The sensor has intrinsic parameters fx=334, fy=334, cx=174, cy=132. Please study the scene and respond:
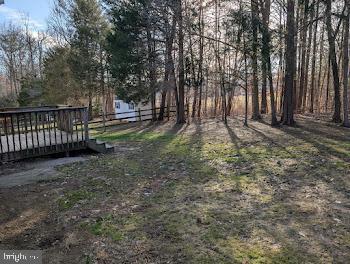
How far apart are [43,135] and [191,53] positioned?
10.6 m

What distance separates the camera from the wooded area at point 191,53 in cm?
1269

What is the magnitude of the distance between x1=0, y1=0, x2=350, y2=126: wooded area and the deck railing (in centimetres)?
697

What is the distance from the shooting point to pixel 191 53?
1705 cm

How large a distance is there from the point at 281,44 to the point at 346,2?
244 cm

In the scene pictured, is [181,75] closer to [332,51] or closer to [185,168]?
[332,51]

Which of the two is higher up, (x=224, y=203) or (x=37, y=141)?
(x=37, y=141)

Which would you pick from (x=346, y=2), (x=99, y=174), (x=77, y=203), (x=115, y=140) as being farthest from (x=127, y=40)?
(x=77, y=203)

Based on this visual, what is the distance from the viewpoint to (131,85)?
1862cm

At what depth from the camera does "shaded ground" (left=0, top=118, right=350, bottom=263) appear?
353 centimetres

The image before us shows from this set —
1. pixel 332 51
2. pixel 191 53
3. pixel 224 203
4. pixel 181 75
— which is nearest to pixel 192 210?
pixel 224 203

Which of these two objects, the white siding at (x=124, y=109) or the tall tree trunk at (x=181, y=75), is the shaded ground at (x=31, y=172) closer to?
the tall tree trunk at (x=181, y=75)

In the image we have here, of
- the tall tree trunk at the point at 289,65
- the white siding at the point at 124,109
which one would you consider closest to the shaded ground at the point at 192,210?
the tall tree trunk at the point at 289,65

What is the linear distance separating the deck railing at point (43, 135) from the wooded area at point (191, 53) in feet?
Result: 22.9

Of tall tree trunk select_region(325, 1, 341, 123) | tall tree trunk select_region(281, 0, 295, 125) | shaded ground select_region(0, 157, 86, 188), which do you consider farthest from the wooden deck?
tall tree trunk select_region(325, 1, 341, 123)
